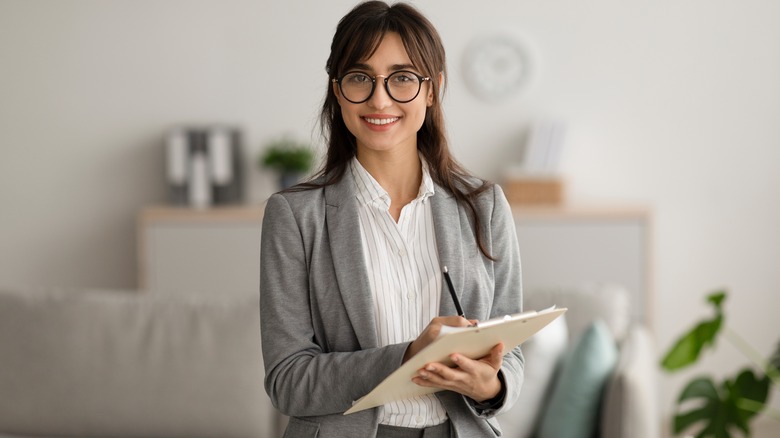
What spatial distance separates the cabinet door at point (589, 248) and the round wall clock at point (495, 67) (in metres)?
0.74

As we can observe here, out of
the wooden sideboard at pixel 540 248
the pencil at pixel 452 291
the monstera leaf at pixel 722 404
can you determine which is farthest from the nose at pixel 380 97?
the wooden sideboard at pixel 540 248

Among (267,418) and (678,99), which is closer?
(267,418)

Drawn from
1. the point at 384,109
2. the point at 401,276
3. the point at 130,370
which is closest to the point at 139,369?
the point at 130,370

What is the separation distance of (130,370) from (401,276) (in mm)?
2101

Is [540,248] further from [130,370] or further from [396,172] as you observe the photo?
[396,172]

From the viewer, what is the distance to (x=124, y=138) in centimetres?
485

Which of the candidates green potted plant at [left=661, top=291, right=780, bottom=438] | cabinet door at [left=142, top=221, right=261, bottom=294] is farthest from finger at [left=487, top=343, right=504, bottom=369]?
cabinet door at [left=142, top=221, right=261, bottom=294]

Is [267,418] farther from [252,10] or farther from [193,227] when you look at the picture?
[252,10]

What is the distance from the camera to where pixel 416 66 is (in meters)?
1.31

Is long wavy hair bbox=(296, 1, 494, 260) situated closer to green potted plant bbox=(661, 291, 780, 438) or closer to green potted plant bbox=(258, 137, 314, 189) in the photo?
green potted plant bbox=(661, 291, 780, 438)

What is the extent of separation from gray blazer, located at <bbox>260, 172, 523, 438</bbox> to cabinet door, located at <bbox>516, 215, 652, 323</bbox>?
114 inches

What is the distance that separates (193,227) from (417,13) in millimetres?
3253

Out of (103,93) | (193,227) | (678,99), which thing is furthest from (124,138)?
(678,99)

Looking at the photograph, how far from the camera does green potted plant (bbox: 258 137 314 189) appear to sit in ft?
14.9
